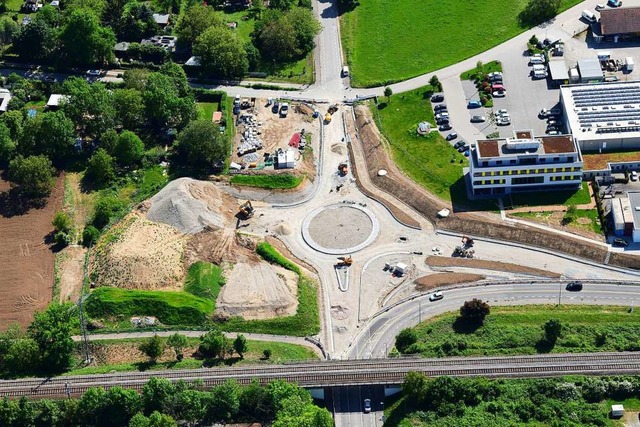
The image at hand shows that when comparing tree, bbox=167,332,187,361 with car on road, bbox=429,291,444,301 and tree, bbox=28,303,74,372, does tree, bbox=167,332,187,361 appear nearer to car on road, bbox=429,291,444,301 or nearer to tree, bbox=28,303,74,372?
tree, bbox=28,303,74,372

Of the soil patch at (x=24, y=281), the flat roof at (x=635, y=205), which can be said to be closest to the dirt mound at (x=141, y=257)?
the soil patch at (x=24, y=281)

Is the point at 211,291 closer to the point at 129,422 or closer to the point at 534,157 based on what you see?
the point at 129,422

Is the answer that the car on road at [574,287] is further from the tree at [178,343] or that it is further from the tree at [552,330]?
the tree at [178,343]

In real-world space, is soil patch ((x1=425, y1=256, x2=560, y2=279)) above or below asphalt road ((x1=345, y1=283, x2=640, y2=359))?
above

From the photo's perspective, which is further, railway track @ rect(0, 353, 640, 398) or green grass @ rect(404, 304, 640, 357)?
green grass @ rect(404, 304, 640, 357)

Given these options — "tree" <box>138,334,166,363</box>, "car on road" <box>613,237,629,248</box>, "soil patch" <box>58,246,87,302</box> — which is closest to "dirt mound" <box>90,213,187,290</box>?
"soil patch" <box>58,246,87,302</box>

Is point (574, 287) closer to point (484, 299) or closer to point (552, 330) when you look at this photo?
point (484, 299)

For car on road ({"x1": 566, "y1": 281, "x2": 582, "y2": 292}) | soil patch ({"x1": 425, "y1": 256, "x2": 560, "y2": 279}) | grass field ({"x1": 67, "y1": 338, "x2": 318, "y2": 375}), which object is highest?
soil patch ({"x1": 425, "y1": 256, "x2": 560, "y2": 279})
